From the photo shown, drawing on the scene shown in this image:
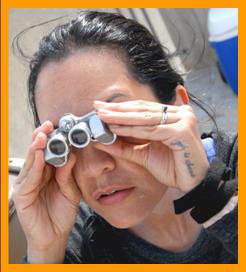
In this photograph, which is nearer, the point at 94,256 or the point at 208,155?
the point at 208,155

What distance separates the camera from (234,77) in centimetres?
276

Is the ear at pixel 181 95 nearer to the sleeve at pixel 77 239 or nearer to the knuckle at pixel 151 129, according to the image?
the knuckle at pixel 151 129

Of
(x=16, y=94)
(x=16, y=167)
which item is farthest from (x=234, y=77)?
(x=16, y=167)

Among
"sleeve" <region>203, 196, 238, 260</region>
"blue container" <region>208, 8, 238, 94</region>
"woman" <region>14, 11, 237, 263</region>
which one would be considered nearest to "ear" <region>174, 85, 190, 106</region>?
"woman" <region>14, 11, 237, 263</region>

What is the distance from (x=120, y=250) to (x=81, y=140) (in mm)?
366

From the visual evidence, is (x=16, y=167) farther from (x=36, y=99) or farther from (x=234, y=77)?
(x=234, y=77)

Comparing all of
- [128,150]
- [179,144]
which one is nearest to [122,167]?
[128,150]

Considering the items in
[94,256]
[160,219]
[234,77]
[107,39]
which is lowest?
[94,256]

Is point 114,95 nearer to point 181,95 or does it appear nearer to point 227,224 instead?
point 181,95

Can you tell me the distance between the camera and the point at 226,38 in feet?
8.67

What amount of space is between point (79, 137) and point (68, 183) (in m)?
0.21

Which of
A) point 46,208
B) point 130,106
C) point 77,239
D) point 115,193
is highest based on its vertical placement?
point 130,106

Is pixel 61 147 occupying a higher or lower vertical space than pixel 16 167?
higher

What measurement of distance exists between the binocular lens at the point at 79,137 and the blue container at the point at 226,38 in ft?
6.21
